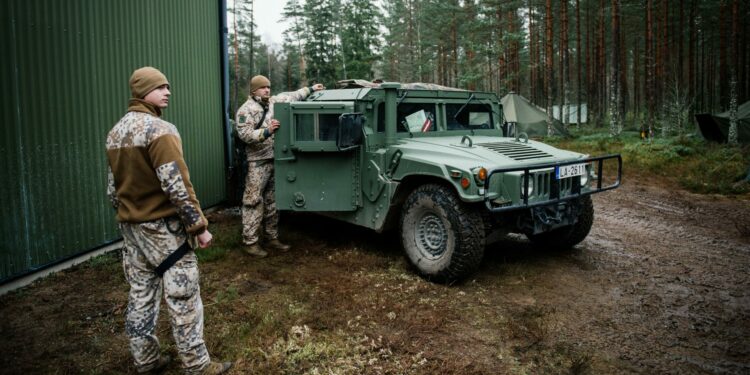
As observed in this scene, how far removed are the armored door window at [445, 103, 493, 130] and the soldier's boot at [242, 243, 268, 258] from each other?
8.37 feet

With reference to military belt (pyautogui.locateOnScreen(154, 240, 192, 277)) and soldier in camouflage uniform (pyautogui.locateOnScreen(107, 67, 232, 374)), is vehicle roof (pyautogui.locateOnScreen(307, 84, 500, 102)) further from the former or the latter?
military belt (pyautogui.locateOnScreen(154, 240, 192, 277))

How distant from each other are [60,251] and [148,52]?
278 centimetres

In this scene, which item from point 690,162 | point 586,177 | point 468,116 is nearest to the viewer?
point 586,177

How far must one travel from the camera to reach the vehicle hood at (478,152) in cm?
445

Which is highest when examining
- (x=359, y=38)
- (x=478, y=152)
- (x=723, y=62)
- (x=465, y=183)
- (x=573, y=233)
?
(x=359, y=38)

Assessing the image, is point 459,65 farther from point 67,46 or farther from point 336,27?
point 67,46

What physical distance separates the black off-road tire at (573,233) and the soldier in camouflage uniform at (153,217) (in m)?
3.68

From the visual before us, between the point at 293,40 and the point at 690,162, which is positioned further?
the point at 293,40

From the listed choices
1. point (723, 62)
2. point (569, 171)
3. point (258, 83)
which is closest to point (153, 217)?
point (258, 83)

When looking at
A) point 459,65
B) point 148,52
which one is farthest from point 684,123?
point 148,52

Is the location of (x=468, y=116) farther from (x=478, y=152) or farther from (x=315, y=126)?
(x=315, y=126)

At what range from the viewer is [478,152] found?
463 cm

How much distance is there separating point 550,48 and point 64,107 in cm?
1568

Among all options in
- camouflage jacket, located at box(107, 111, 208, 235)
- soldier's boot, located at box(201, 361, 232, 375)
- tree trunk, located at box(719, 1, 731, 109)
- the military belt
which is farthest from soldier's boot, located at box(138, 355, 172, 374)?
tree trunk, located at box(719, 1, 731, 109)
